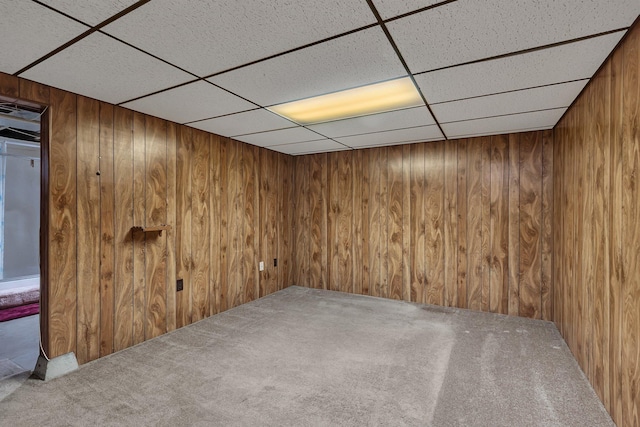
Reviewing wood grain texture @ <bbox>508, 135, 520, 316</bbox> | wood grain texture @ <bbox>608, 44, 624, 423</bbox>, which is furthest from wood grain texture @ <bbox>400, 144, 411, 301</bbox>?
wood grain texture @ <bbox>608, 44, 624, 423</bbox>

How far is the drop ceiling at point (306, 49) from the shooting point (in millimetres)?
1359

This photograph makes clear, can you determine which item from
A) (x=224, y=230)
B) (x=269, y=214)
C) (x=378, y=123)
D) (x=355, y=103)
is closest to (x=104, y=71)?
(x=355, y=103)

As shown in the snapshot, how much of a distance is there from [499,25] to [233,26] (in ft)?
4.13

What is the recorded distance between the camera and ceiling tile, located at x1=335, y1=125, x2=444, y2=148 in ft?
11.4

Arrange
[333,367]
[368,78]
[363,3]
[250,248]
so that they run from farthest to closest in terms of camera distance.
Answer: [250,248] < [333,367] < [368,78] < [363,3]

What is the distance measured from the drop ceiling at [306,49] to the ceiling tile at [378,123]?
0.36 feet

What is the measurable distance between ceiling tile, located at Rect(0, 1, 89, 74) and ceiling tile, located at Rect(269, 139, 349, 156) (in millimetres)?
2689

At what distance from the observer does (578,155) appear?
2457mm

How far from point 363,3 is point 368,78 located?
0.76m

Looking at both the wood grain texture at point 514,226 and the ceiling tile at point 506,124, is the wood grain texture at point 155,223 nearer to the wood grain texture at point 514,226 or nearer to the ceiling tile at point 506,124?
the ceiling tile at point 506,124

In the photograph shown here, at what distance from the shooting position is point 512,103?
254 centimetres

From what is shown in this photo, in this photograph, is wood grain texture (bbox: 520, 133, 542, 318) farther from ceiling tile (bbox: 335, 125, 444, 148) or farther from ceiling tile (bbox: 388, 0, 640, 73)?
ceiling tile (bbox: 388, 0, 640, 73)

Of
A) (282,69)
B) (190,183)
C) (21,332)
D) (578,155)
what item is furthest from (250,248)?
(578,155)

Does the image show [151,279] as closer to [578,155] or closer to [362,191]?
[362,191]
